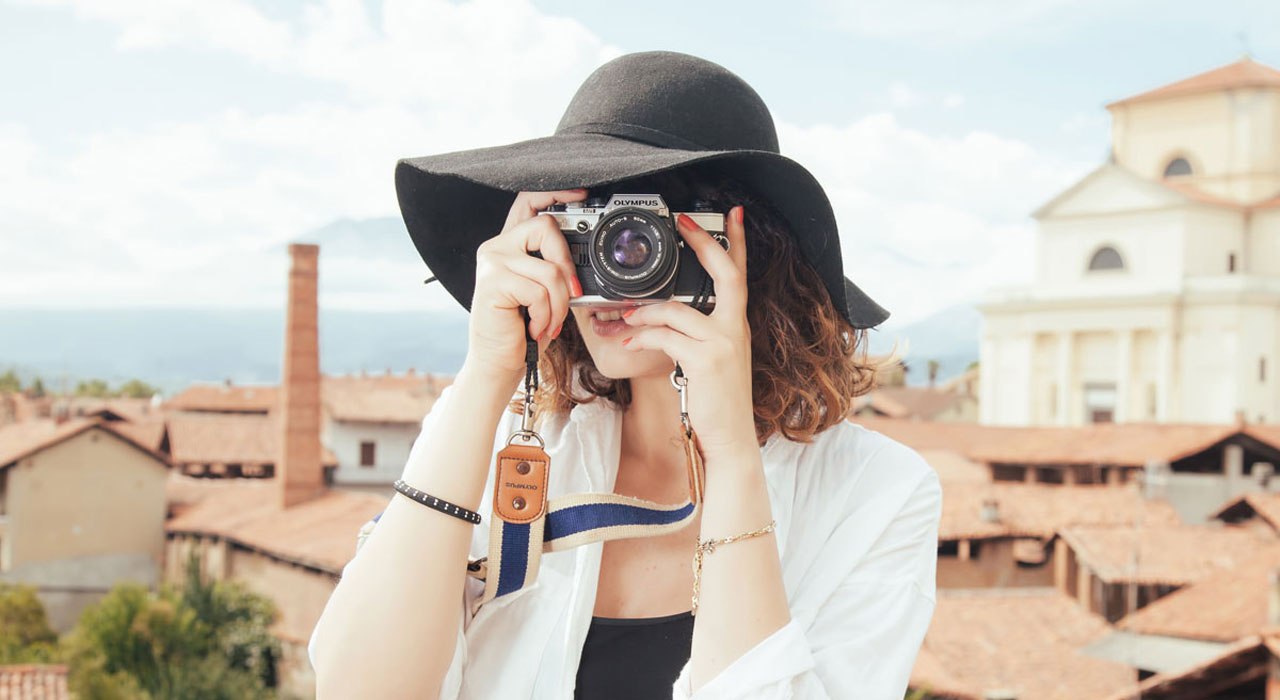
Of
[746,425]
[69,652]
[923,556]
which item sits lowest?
[69,652]

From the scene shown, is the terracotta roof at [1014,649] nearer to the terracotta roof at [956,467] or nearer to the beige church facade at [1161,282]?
the terracotta roof at [956,467]

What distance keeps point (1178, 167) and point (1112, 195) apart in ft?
13.4

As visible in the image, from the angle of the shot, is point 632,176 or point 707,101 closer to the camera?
point 632,176

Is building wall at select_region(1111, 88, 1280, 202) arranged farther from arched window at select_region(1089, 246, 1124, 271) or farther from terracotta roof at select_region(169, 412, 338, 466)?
terracotta roof at select_region(169, 412, 338, 466)

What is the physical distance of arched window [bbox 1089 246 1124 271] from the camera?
35219 millimetres

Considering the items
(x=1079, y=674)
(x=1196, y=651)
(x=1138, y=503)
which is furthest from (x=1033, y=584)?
(x=1196, y=651)

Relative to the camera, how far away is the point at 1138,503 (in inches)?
844

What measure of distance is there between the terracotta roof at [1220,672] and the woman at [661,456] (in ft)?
26.1

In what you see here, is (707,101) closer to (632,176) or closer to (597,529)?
(632,176)

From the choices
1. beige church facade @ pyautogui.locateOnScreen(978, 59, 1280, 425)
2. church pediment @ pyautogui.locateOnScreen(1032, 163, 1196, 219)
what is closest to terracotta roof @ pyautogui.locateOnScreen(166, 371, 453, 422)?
beige church facade @ pyautogui.locateOnScreen(978, 59, 1280, 425)

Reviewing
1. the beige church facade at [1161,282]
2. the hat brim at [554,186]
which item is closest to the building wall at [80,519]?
the beige church facade at [1161,282]

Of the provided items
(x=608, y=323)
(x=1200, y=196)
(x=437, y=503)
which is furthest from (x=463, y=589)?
(x=1200, y=196)

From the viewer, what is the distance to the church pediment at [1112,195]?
33.8 m

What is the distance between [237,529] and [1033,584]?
57.6 ft
